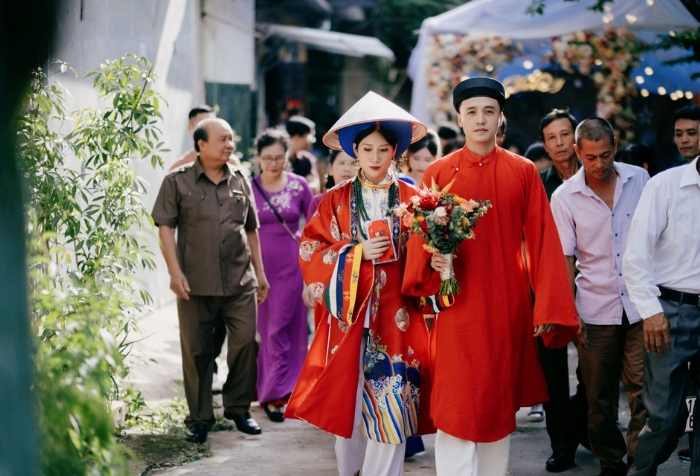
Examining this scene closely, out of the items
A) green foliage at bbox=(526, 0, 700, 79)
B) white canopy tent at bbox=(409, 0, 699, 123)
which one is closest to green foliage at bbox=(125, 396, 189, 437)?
green foliage at bbox=(526, 0, 700, 79)

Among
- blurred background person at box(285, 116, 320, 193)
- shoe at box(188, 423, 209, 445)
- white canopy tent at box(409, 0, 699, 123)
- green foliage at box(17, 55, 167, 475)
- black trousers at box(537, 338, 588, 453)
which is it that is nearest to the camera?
green foliage at box(17, 55, 167, 475)

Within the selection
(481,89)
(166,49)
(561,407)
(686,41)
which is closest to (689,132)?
(686,41)

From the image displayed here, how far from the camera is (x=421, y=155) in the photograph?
7.25 meters

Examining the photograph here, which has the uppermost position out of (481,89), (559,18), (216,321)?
(559,18)

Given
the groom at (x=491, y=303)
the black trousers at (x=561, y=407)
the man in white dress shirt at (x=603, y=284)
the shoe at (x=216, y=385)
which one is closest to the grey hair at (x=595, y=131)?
the man in white dress shirt at (x=603, y=284)

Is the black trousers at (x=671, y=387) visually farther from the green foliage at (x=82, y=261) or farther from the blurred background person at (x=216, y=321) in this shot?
the blurred background person at (x=216, y=321)

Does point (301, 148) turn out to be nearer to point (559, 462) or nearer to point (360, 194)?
point (360, 194)

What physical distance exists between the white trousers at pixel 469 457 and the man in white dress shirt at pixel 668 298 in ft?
2.26

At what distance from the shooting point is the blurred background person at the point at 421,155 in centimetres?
723

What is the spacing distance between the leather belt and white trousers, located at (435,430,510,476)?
1.08m

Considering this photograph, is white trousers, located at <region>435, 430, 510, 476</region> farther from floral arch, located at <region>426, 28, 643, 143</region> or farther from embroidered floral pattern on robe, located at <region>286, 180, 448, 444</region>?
floral arch, located at <region>426, 28, 643, 143</region>

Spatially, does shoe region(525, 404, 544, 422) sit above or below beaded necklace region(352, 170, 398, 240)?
below

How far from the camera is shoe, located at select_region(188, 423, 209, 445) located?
20.6 ft

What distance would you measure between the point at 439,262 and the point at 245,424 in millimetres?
2610
